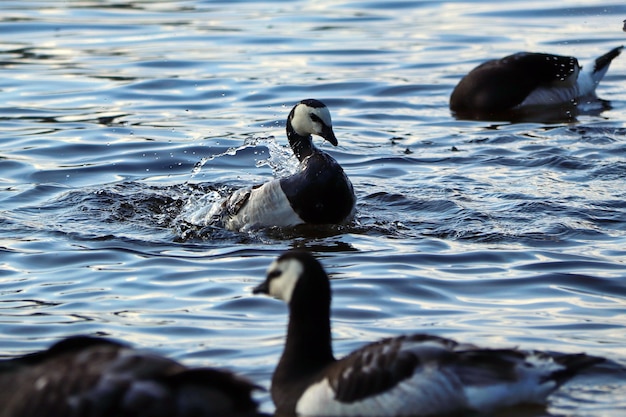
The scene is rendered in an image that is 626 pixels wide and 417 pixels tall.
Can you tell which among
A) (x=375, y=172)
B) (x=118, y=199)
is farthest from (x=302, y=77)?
(x=118, y=199)

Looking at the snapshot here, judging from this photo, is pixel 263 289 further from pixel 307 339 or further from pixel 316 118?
pixel 316 118

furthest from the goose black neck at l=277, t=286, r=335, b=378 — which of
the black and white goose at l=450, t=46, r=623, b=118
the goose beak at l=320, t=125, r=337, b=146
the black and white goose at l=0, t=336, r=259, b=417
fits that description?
the black and white goose at l=450, t=46, r=623, b=118

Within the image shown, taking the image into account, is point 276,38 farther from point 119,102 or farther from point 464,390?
point 464,390

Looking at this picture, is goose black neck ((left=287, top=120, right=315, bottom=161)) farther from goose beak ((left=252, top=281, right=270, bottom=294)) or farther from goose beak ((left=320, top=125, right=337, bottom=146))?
goose beak ((left=252, top=281, right=270, bottom=294))

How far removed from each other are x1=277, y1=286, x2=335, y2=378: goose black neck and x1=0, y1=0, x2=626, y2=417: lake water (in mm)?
358

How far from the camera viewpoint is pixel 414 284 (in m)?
8.91

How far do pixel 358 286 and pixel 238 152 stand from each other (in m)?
5.31

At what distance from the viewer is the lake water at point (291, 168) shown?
8125mm

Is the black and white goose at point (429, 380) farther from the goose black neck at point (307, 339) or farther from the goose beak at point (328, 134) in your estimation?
the goose beak at point (328, 134)

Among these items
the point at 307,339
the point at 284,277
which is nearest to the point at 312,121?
the point at 284,277

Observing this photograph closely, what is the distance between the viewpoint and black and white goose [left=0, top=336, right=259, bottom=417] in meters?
5.72

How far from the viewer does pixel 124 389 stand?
Answer: 572 cm

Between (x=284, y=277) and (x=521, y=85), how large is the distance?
1012cm

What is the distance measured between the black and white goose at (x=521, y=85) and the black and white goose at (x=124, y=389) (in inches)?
405
